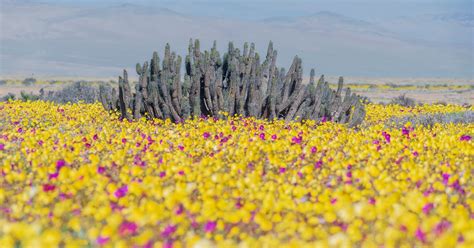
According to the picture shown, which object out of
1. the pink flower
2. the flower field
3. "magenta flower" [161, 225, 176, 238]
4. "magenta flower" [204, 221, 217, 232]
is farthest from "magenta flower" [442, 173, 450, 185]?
the pink flower

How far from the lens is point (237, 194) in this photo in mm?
5996

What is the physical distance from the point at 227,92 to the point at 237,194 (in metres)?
9.43

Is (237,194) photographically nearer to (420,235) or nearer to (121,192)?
(121,192)

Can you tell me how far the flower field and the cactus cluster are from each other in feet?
13.9

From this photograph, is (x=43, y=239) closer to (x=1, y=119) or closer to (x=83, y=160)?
(x=83, y=160)

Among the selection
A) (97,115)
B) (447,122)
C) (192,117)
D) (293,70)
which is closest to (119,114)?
(97,115)

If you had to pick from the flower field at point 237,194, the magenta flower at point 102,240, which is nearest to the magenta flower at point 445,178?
the flower field at point 237,194

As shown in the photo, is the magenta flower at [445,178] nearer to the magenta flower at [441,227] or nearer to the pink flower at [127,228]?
the magenta flower at [441,227]

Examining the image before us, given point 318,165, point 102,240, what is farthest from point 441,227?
point 318,165

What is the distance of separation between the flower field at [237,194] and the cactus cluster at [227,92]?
167 inches

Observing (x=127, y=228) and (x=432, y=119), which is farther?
(x=432, y=119)

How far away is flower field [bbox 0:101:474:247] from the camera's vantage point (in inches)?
185

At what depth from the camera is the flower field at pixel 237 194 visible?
4703mm

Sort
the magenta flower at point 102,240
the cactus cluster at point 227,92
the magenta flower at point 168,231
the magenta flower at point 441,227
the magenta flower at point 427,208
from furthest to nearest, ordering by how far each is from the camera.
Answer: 1. the cactus cluster at point 227,92
2. the magenta flower at point 427,208
3. the magenta flower at point 168,231
4. the magenta flower at point 441,227
5. the magenta flower at point 102,240
